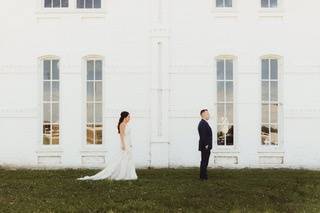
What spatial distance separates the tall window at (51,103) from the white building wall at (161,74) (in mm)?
235

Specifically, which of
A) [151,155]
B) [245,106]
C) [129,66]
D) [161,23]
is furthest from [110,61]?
[245,106]

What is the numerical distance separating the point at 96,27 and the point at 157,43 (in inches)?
86.3

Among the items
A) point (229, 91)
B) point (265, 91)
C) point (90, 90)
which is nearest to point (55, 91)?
point (90, 90)

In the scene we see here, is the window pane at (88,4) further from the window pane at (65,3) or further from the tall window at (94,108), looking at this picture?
the tall window at (94,108)

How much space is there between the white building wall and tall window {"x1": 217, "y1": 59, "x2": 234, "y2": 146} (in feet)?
0.81

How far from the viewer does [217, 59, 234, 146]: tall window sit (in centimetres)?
2167

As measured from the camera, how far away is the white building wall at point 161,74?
21.5 metres

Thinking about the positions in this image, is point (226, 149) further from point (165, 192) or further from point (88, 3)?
point (88, 3)

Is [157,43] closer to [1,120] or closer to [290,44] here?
[290,44]

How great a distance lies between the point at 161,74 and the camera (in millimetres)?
21453

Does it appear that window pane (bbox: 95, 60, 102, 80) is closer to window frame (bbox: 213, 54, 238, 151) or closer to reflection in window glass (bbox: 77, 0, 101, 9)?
reflection in window glass (bbox: 77, 0, 101, 9)

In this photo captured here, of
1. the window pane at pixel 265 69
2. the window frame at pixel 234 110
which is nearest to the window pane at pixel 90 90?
the window frame at pixel 234 110

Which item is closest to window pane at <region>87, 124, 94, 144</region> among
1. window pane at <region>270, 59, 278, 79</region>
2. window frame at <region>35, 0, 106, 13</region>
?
window frame at <region>35, 0, 106, 13</region>

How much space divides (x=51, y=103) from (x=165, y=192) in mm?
8085
